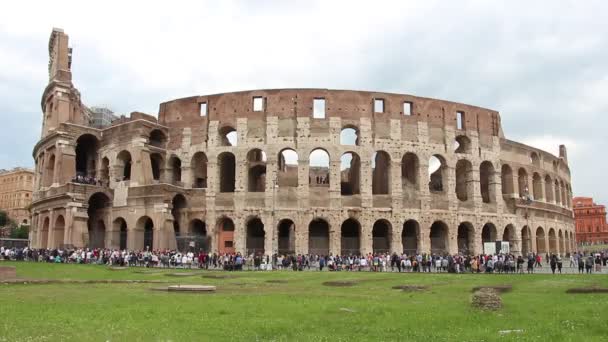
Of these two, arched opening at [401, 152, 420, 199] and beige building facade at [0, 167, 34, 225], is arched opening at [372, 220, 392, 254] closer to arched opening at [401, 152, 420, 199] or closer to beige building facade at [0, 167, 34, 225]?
arched opening at [401, 152, 420, 199]

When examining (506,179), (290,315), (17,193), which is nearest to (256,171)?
(506,179)

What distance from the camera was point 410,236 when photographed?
126ft

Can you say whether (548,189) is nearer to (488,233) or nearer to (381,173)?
(488,233)

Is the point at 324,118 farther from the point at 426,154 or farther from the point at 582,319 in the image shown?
the point at 582,319

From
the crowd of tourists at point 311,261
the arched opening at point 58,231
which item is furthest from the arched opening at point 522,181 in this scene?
the arched opening at point 58,231

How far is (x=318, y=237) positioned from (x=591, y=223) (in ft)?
253

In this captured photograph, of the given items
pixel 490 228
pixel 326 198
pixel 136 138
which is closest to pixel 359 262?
pixel 326 198

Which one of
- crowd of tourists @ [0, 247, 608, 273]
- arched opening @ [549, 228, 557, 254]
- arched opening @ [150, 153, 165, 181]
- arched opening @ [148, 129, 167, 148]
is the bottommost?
crowd of tourists @ [0, 247, 608, 273]

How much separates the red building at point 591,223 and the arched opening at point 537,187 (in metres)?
55.8

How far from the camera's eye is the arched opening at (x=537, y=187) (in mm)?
44469

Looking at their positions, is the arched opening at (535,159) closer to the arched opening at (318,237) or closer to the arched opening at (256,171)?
the arched opening at (318,237)

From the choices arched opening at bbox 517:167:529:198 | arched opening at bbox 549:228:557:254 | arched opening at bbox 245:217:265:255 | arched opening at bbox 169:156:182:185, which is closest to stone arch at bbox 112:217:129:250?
arched opening at bbox 169:156:182:185

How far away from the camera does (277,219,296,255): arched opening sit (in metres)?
36.0

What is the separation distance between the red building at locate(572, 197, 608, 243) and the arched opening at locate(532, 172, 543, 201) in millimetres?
55752
